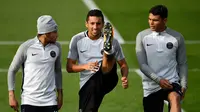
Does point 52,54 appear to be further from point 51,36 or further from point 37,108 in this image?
point 37,108

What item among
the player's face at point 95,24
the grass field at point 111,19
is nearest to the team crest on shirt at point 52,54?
the player's face at point 95,24

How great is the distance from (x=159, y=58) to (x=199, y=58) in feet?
15.0

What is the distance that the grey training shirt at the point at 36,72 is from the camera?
970cm

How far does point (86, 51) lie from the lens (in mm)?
10250

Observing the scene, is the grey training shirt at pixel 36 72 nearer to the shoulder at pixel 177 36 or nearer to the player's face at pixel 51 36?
the player's face at pixel 51 36

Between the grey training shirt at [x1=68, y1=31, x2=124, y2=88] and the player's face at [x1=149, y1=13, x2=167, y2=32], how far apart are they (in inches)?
26.9

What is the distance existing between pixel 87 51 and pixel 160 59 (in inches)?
43.2

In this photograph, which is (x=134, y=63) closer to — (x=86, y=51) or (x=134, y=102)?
(x=134, y=102)

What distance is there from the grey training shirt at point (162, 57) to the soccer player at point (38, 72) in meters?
1.46

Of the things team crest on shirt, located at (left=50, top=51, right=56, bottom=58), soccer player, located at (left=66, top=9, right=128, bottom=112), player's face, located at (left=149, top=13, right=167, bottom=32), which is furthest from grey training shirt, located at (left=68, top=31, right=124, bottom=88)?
player's face, located at (left=149, top=13, right=167, bottom=32)

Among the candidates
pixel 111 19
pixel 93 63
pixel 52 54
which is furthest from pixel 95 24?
pixel 111 19

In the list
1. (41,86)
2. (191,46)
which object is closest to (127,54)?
(191,46)

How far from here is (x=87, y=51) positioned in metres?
10.2

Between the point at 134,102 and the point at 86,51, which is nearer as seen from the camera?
the point at 86,51
